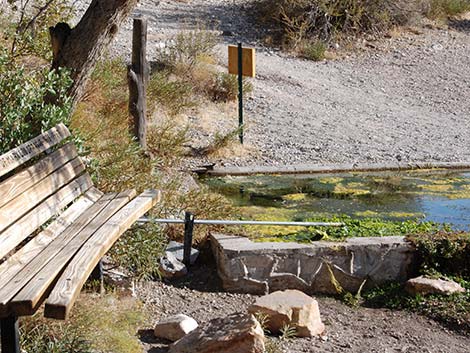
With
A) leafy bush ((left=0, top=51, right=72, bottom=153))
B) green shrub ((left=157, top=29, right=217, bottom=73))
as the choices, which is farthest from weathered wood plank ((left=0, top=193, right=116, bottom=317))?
green shrub ((left=157, top=29, right=217, bottom=73))

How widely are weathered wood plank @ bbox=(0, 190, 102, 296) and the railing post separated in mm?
753

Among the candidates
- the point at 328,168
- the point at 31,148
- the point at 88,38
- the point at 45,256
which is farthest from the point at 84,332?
the point at 328,168

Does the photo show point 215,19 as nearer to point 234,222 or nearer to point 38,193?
point 234,222

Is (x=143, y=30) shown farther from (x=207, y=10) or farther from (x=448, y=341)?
(x=207, y=10)

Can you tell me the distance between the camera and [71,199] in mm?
Result: 5109

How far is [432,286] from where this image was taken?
5.78 meters

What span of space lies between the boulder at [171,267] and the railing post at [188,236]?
8 centimetres

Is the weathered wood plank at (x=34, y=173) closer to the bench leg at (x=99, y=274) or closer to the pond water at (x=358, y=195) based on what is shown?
the bench leg at (x=99, y=274)

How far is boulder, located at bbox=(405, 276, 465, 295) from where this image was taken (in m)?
5.78

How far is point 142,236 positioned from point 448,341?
1.98 meters

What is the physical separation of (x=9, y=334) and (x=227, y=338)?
1.18 m

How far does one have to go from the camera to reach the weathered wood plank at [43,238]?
398 centimetres

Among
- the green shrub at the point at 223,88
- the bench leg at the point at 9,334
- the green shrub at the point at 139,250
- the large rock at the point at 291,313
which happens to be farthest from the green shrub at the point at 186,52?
Answer: the bench leg at the point at 9,334

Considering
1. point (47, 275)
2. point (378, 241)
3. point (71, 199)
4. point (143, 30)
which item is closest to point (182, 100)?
point (143, 30)
